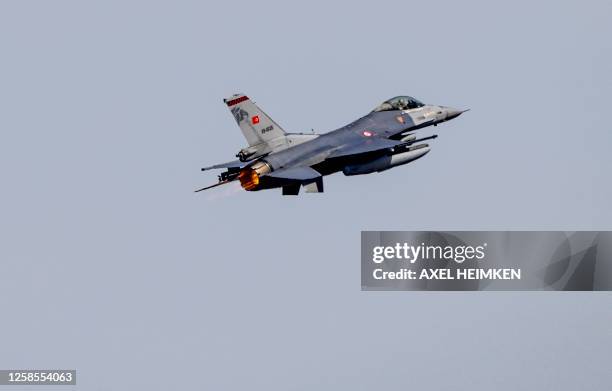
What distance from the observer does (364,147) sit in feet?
208

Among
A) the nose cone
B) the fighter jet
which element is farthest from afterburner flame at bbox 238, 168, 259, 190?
the nose cone

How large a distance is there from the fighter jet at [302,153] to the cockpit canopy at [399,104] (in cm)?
237

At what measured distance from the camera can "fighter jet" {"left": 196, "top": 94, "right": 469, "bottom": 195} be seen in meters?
60.6

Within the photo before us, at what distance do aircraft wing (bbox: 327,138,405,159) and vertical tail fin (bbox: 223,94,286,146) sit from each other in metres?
3.04

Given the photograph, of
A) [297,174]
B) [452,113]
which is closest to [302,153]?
[297,174]

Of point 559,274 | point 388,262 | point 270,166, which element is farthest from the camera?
point 559,274

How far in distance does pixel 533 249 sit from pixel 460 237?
4.08 meters

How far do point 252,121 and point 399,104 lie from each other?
9031 millimetres

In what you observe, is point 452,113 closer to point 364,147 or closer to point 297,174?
point 364,147

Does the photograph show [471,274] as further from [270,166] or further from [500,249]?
[270,166]

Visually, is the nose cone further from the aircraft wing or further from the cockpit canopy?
the aircraft wing

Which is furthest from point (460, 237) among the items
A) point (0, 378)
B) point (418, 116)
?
point (0, 378)

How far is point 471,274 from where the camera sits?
67.4 meters

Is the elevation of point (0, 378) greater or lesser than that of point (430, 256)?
lesser
